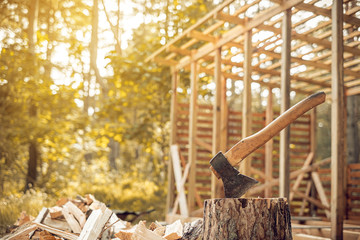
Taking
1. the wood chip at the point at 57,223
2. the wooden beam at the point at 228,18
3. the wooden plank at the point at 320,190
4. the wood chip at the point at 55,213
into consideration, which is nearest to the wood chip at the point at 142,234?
the wood chip at the point at 57,223

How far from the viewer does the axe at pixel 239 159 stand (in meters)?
3.07

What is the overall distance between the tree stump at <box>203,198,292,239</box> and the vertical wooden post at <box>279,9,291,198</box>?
214 centimetres

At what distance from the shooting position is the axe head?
306 centimetres

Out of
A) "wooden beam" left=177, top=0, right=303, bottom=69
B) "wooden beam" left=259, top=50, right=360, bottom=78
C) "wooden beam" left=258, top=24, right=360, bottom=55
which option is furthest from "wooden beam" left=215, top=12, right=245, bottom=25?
"wooden beam" left=259, top=50, right=360, bottom=78

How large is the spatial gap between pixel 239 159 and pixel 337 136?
1.82m

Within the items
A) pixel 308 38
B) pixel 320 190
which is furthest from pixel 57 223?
pixel 320 190

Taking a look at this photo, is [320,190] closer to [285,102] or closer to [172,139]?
[172,139]

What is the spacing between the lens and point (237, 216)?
2916 millimetres

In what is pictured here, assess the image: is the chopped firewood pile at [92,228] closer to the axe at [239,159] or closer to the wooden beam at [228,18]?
the axe at [239,159]

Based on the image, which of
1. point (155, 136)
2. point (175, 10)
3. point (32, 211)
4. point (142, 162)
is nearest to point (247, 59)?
point (32, 211)

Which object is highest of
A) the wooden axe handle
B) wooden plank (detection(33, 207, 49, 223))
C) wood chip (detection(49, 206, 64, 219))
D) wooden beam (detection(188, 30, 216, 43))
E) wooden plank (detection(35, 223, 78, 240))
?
Answer: wooden beam (detection(188, 30, 216, 43))

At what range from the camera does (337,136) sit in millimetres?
4379

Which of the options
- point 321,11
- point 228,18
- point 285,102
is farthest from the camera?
point 228,18

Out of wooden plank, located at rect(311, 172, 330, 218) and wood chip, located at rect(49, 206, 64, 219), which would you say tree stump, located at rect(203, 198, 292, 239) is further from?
wooden plank, located at rect(311, 172, 330, 218)
